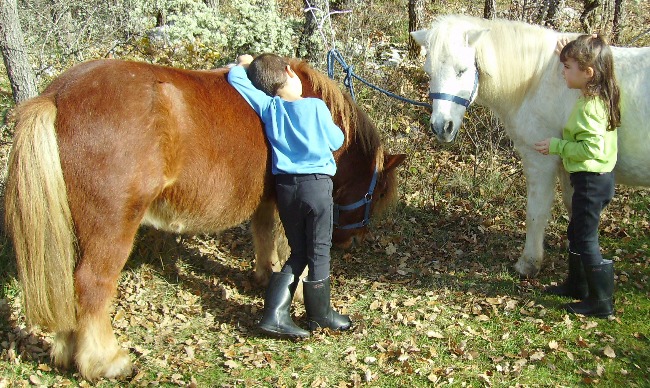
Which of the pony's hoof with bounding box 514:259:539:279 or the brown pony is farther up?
the brown pony

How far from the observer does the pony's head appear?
13.4 feet

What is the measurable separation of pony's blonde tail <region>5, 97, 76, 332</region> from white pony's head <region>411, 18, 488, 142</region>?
2.66 m

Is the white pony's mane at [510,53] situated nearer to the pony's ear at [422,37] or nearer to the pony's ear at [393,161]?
the pony's ear at [422,37]

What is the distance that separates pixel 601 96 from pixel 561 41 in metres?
0.76

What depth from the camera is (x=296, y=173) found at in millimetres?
3652

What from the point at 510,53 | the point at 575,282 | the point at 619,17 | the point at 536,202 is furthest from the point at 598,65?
the point at 619,17

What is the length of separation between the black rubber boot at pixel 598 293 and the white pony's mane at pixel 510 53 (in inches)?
55.5

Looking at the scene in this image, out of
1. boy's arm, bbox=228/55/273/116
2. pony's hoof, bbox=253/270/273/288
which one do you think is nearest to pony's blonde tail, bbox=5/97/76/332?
boy's arm, bbox=228/55/273/116

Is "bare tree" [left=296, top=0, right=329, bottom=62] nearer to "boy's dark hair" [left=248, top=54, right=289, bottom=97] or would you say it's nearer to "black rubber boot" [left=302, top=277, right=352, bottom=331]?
"boy's dark hair" [left=248, top=54, right=289, bottom=97]

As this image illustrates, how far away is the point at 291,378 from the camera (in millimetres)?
3494

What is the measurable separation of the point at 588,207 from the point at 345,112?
1.86 meters

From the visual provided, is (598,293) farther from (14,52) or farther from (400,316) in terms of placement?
(14,52)

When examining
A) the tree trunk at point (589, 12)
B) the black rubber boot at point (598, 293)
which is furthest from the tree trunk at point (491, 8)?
the black rubber boot at point (598, 293)

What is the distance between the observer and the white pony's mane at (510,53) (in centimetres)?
421
